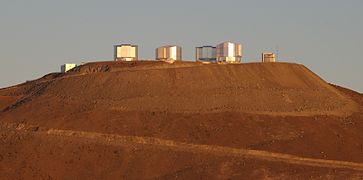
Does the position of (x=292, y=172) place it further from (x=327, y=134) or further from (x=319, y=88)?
(x=319, y=88)

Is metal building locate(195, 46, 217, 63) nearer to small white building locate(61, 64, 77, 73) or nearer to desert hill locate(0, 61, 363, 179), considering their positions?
desert hill locate(0, 61, 363, 179)

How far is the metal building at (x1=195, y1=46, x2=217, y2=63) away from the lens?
11944 cm

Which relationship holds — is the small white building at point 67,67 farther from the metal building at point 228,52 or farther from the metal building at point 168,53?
the metal building at point 228,52

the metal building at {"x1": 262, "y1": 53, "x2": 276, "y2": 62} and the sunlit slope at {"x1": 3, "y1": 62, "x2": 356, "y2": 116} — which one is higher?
the metal building at {"x1": 262, "y1": 53, "x2": 276, "y2": 62}

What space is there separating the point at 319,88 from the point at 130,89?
83.2 ft

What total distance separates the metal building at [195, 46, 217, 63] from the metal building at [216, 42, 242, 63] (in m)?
0.81

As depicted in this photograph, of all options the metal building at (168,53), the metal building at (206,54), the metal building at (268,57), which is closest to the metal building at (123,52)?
the metal building at (168,53)

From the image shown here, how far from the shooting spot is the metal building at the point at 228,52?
11669cm

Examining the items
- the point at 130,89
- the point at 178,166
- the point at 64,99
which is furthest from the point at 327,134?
the point at 64,99

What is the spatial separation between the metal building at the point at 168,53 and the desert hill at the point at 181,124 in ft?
37.2

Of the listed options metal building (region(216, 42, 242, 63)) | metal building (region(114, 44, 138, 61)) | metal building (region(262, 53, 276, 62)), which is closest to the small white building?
metal building (region(114, 44, 138, 61))

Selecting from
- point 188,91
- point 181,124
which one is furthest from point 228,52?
point 181,124

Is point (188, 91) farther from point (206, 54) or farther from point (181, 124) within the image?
point (206, 54)

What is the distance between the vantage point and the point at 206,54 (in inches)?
4729
